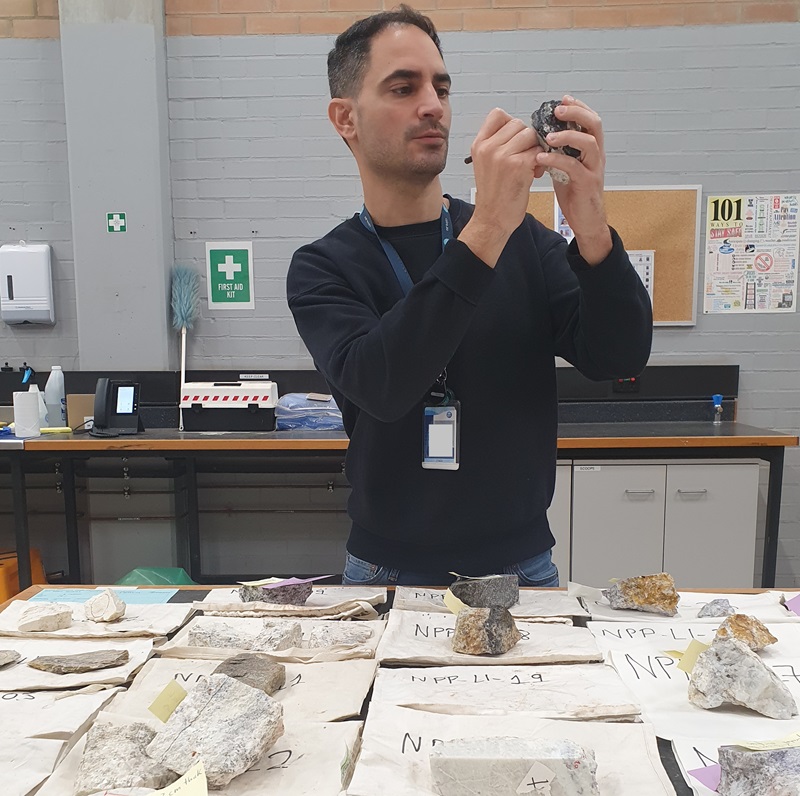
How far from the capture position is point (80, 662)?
0.93 metres

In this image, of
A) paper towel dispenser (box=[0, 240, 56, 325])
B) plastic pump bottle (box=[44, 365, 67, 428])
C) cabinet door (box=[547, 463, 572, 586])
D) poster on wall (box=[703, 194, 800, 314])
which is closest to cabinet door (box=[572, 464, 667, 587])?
cabinet door (box=[547, 463, 572, 586])

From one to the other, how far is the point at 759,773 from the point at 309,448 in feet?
7.66

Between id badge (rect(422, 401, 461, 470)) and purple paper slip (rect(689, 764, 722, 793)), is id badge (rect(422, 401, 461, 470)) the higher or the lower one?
the higher one

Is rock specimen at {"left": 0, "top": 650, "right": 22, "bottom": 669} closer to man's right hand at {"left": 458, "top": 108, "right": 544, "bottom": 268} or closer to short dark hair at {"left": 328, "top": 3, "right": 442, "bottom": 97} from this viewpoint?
man's right hand at {"left": 458, "top": 108, "right": 544, "bottom": 268}

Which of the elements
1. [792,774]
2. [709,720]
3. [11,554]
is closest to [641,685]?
[709,720]

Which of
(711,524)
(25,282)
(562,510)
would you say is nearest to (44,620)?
(562,510)

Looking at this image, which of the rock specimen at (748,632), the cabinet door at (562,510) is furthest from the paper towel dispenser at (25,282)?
the rock specimen at (748,632)

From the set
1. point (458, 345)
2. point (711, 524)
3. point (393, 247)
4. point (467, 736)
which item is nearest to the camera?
point (467, 736)

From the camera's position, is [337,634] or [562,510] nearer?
[337,634]

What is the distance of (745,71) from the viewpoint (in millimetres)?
3408

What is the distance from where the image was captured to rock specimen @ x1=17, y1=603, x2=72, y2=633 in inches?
42.1

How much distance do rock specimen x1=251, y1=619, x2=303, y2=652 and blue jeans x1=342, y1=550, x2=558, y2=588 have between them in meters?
0.27

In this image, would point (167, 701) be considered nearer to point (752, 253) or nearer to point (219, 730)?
point (219, 730)

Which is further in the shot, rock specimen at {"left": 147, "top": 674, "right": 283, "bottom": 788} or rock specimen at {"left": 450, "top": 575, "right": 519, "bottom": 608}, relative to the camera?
rock specimen at {"left": 450, "top": 575, "right": 519, "bottom": 608}
